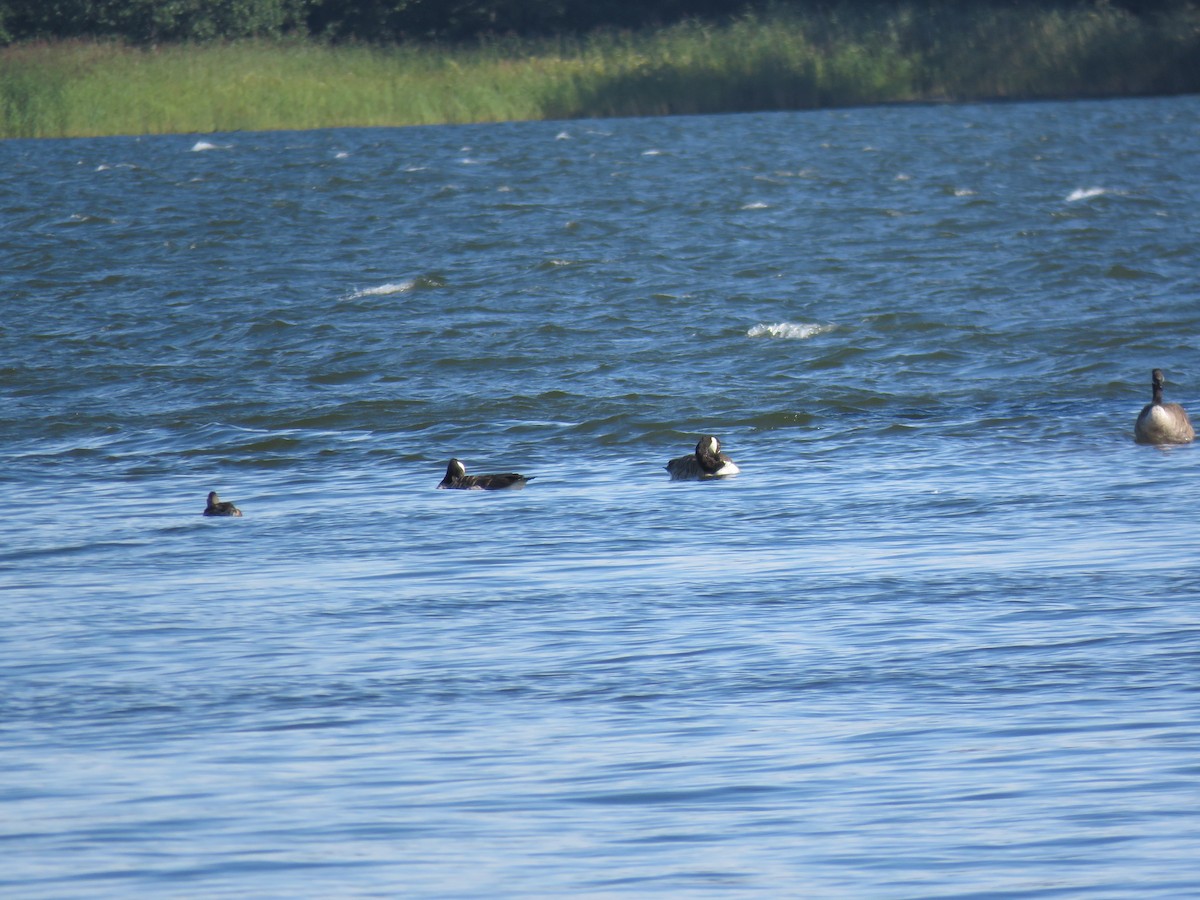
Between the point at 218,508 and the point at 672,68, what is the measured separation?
38.7 meters

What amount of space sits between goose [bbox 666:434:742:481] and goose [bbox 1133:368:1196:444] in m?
2.80

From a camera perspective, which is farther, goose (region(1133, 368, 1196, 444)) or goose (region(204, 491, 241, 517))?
goose (region(1133, 368, 1196, 444))

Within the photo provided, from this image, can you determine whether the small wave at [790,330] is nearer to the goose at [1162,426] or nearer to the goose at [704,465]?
the goose at [1162,426]

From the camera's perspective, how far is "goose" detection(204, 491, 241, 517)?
11328mm

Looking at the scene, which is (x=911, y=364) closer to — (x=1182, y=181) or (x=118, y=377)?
(x=118, y=377)

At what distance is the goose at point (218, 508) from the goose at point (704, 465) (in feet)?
8.83

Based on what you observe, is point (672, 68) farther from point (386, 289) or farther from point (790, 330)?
point (790, 330)

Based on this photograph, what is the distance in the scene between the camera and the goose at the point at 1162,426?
1298 centimetres

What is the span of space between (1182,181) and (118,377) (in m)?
19.8

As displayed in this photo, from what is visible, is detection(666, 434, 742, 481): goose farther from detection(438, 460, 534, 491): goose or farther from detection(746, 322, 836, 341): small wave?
detection(746, 322, 836, 341): small wave

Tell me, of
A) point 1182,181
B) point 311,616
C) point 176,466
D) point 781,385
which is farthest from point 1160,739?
point 1182,181

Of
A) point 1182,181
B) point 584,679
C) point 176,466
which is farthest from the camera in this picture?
point 1182,181

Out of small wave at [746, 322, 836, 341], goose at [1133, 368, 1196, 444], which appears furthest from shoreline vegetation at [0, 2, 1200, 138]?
goose at [1133, 368, 1196, 444]

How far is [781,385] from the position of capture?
1623 centimetres
